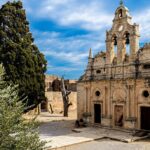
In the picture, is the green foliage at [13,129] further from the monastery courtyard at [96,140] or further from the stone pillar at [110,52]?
the stone pillar at [110,52]

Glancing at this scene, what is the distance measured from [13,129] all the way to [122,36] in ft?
50.4

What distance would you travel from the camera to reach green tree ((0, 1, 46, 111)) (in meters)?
22.4

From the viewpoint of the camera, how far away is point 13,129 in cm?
659

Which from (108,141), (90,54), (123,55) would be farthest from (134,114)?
(90,54)

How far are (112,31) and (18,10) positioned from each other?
30.7ft

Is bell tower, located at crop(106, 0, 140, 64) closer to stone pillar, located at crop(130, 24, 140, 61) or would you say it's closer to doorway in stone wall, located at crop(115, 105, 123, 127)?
stone pillar, located at crop(130, 24, 140, 61)

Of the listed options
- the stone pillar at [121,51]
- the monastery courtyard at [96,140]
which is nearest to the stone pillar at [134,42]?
the stone pillar at [121,51]

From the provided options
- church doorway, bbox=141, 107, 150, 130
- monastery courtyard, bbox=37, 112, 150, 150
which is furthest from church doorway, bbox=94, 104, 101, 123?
church doorway, bbox=141, 107, 150, 130

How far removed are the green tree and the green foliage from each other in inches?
613

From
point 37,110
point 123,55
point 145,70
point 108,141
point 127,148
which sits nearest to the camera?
point 127,148

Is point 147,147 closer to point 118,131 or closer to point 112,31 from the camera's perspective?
point 118,131

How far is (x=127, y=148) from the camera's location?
48.3 feet

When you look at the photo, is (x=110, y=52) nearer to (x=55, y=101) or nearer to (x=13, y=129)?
(x=13, y=129)

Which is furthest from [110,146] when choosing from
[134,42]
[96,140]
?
[134,42]
